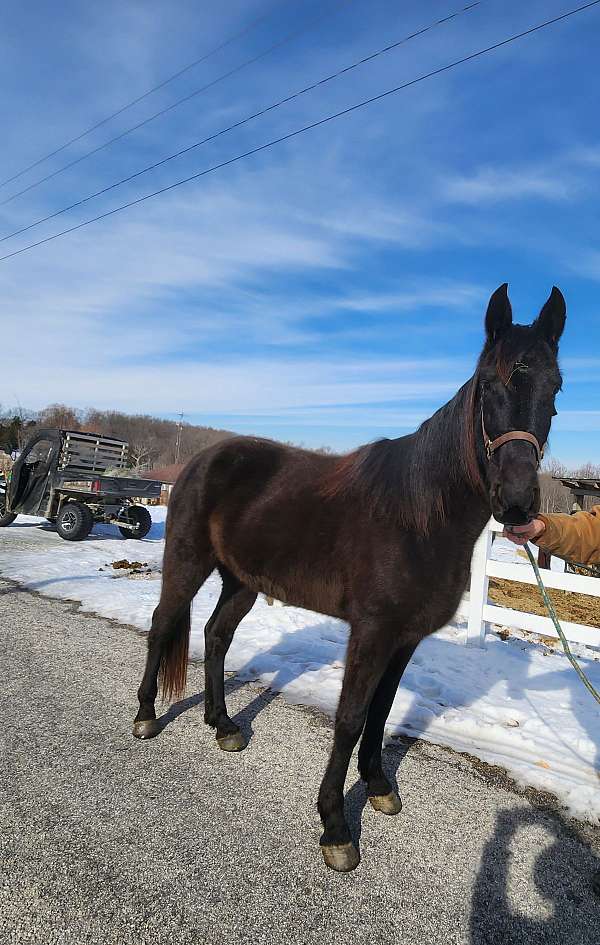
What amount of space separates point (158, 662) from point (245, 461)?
1431mm

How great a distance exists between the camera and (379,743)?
105 inches

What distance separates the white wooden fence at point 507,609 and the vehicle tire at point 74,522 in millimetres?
8604

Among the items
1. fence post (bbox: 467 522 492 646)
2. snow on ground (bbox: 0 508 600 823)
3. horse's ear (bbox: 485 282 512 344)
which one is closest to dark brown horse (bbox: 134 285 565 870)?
horse's ear (bbox: 485 282 512 344)

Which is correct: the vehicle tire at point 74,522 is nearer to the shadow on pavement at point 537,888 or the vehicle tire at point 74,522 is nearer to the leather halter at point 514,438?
the shadow on pavement at point 537,888

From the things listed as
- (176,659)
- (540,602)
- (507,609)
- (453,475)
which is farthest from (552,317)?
(540,602)

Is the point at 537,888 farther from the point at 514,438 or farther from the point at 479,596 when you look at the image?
the point at 479,596

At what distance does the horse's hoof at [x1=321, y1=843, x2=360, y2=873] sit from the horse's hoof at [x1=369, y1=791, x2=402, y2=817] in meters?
0.40

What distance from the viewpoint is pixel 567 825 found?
2.50 meters

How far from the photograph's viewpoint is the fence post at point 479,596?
5211mm

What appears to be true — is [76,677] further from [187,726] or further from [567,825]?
[567,825]

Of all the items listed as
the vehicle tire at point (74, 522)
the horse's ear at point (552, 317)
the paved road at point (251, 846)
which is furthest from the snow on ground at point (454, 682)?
the vehicle tire at point (74, 522)

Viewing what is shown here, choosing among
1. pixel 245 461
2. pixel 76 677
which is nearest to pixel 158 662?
pixel 76 677

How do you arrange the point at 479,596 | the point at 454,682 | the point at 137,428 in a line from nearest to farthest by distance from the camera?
1. the point at 454,682
2. the point at 479,596
3. the point at 137,428

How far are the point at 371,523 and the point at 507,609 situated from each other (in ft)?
10.7
